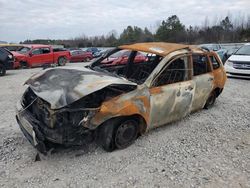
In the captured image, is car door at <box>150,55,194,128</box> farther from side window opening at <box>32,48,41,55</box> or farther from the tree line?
the tree line

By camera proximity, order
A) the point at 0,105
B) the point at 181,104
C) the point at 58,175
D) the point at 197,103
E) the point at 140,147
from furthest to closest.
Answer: the point at 0,105, the point at 197,103, the point at 181,104, the point at 140,147, the point at 58,175

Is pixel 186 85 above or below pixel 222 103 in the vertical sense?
above

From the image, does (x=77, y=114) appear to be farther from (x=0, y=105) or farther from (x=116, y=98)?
(x=0, y=105)

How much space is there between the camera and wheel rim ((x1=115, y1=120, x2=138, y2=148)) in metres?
4.01

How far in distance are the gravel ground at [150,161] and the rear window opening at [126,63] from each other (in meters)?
1.38

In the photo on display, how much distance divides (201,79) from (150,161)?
97.0 inches

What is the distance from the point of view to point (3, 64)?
12727 mm

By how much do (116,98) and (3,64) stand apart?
1087cm

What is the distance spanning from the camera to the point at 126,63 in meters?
5.68

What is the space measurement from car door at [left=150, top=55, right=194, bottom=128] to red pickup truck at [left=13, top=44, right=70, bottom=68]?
13.7 metres

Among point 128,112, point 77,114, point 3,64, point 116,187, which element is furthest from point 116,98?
point 3,64

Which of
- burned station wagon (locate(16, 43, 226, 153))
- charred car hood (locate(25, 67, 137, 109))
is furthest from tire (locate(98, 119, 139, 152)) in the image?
charred car hood (locate(25, 67, 137, 109))

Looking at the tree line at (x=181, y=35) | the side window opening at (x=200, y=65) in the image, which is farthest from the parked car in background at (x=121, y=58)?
the tree line at (x=181, y=35)

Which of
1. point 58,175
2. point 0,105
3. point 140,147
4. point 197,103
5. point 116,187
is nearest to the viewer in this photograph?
point 116,187
